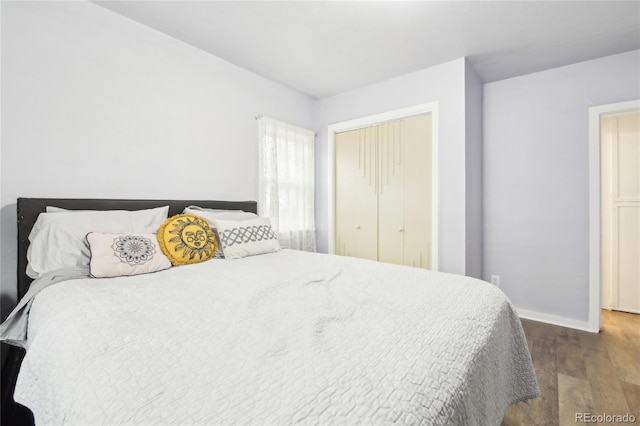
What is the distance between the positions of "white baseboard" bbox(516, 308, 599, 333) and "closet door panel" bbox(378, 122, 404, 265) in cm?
136

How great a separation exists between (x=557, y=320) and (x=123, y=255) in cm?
368

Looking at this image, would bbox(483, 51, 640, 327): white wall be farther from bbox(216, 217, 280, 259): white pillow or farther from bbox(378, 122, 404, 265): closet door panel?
bbox(216, 217, 280, 259): white pillow

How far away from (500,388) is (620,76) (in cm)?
311

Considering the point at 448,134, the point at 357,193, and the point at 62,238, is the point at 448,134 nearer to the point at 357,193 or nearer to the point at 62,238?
the point at 357,193

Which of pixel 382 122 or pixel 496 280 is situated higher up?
pixel 382 122

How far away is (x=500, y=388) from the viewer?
1.08 meters

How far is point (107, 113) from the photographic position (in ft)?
6.66

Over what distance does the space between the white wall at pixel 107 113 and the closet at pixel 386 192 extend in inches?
50.9

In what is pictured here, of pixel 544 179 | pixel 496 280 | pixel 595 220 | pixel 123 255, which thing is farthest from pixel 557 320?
pixel 123 255

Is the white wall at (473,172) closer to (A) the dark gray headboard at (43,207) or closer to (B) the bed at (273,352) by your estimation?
(B) the bed at (273,352)

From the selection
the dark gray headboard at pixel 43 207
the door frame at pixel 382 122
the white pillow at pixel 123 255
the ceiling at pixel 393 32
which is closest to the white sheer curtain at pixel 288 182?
the door frame at pixel 382 122

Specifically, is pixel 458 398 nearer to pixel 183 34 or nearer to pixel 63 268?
pixel 63 268

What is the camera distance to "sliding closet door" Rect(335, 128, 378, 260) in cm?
337

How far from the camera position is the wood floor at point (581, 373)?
1597mm
